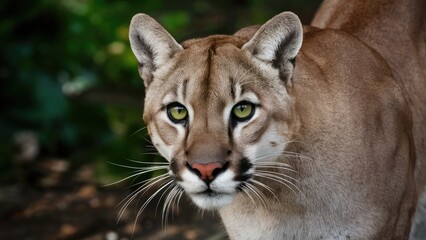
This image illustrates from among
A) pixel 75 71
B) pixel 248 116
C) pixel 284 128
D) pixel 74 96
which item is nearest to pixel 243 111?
pixel 248 116

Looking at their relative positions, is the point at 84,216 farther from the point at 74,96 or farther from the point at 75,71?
the point at 75,71

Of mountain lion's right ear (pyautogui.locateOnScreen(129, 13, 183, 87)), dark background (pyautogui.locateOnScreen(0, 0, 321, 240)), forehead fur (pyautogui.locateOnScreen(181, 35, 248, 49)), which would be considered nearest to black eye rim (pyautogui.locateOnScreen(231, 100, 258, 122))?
forehead fur (pyautogui.locateOnScreen(181, 35, 248, 49))

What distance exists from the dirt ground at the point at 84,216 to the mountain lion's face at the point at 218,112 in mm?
2043

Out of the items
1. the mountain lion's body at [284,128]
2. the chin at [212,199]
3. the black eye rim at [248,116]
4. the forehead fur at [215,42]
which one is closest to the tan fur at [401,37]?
the mountain lion's body at [284,128]

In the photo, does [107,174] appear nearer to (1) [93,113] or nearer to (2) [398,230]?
(1) [93,113]

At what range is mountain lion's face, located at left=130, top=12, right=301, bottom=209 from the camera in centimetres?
397

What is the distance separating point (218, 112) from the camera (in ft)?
13.1

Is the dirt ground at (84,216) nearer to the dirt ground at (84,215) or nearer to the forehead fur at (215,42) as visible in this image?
the dirt ground at (84,215)

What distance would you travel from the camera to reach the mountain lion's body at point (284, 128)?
159 inches

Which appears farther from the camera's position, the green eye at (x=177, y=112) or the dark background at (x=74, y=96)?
the dark background at (x=74, y=96)

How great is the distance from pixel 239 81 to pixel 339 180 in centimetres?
75

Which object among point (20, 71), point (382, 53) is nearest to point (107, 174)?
point (20, 71)

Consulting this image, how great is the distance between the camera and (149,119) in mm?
4359

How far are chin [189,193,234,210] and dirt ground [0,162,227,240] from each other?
6.78 ft
